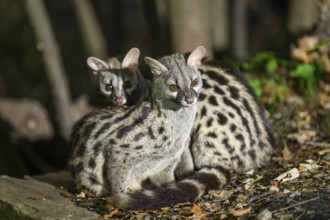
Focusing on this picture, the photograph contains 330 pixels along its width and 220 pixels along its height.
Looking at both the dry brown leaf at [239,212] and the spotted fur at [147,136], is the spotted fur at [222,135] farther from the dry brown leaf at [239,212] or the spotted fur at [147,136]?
the dry brown leaf at [239,212]

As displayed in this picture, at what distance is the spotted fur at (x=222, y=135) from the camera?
6578 mm

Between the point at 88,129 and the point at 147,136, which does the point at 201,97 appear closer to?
the point at 147,136

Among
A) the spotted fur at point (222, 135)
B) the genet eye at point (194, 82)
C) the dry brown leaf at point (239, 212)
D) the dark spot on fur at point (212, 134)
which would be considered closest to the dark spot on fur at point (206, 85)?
the spotted fur at point (222, 135)

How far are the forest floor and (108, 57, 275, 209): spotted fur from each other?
0.49 feet

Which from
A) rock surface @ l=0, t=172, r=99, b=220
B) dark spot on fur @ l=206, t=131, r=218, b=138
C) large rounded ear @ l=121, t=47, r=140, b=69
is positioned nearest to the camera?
rock surface @ l=0, t=172, r=99, b=220

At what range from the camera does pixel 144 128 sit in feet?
20.9

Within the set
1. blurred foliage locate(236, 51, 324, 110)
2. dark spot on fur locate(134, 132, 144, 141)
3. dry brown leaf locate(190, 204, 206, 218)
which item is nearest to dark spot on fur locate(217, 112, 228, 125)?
dark spot on fur locate(134, 132, 144, 141)

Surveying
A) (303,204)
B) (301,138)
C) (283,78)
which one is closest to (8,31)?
(283,78)

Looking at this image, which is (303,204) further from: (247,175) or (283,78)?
(283,78)

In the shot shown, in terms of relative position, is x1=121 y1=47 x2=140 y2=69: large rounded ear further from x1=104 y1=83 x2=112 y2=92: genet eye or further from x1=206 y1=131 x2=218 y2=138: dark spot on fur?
x1=206 y1=131 x2=218 y2=138: dark spot on fur

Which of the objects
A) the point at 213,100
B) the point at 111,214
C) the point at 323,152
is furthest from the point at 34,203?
the point at 323,152

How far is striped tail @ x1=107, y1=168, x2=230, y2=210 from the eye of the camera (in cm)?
589

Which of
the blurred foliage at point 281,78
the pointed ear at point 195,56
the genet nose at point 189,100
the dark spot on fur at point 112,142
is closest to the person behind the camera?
the genet nose at point 189,100

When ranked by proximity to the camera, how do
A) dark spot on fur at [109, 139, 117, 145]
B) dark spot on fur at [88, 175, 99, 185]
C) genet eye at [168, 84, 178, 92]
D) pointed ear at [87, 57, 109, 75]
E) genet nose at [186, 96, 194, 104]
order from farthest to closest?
pointed ear at [87, 57, 109, 75]
dark spot on fur at [88, 175, 99, 185]
dark spot on fur at [109, 139, 117, 145]
genet eye at [168, 84, 178, 92]
genet nose at [186, 96, 194, 104]
